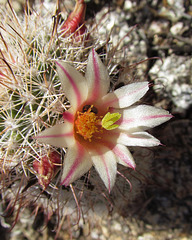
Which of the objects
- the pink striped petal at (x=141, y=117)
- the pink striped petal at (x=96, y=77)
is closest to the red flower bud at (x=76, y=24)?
the pink striped petal at (x=96, y=77)

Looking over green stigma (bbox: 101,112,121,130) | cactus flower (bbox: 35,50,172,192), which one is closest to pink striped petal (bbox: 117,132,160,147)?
cactus flower (bbox: 35,50,172,192)

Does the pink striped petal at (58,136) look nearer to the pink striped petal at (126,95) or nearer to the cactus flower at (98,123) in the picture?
the cactus flower at (98,123)

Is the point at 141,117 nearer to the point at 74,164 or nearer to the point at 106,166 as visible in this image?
the point at 106,166

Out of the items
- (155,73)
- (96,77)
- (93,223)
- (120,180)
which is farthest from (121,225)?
(96,77)

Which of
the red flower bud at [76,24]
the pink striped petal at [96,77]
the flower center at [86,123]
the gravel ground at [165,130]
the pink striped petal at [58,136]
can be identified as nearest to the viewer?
the pink striped petal at [58,136]

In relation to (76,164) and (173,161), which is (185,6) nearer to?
(173,161)

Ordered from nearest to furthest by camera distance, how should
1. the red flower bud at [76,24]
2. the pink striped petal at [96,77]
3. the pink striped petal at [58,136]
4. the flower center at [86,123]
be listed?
the pink striped petal at [58,136], the pink striped petal at [96,77], the flower center at [86,123], the red flower bud at [76,24]

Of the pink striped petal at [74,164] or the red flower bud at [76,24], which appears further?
the red flower bud at [76,24]
